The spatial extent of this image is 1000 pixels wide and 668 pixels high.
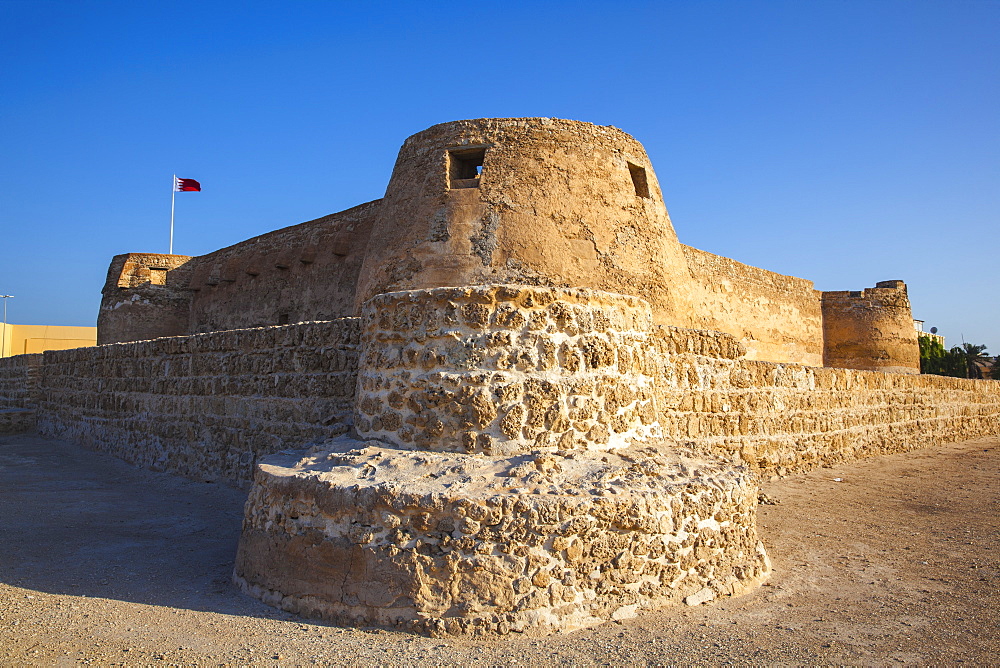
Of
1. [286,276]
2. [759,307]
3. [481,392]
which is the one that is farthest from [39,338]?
[481,392]

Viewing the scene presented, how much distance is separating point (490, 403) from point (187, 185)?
60.0ft

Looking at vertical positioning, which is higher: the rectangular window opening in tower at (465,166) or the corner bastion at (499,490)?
the rectangular window opening in tower at (465,166)

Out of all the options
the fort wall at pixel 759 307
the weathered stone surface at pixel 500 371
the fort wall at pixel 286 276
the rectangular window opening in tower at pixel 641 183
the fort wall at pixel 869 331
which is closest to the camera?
the weathered stone surface at pixel 500 371

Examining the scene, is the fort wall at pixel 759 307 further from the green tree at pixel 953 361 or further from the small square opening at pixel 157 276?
the green tree at pixel 953 361

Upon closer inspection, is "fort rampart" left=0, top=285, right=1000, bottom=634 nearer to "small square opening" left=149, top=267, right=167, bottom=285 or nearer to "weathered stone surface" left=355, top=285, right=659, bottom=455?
"weathered stone surface" left=355, top=285, right=659, bottom=455

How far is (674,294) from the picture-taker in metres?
8.20

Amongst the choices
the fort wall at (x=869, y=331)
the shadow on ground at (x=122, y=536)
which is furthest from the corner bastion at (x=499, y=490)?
the fort wall at (x=869, y=331)

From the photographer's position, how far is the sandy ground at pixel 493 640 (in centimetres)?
283

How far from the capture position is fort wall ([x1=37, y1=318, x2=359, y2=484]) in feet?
18.7

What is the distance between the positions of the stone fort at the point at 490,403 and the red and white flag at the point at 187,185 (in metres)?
6.09

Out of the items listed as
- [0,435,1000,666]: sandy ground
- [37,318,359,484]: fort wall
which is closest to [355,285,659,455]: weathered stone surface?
[0,435,1000,666]: sandy ground

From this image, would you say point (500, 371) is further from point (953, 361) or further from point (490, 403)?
point (953, 361)

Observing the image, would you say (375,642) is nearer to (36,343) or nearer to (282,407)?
(282,407)

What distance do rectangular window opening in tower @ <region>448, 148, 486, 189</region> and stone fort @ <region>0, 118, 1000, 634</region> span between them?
4 cm
